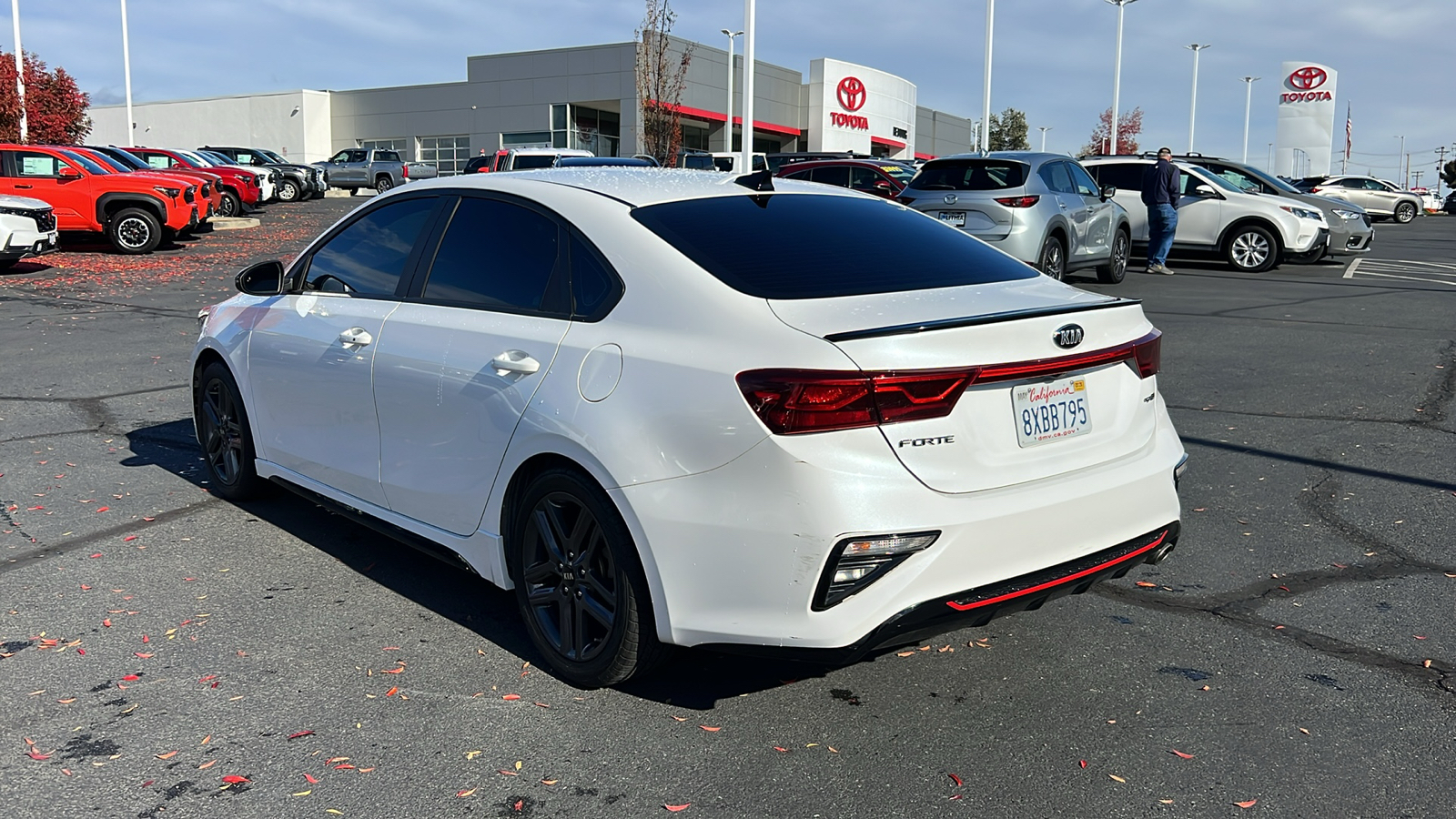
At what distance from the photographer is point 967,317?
3391 mm

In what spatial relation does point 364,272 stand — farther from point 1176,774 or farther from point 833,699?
point 1176,774

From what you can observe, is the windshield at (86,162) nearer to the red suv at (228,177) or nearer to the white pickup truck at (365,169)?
the red suv at (228,177)

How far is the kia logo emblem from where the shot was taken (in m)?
3.46

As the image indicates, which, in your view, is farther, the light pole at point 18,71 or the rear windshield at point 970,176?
the light pole at point 18,71

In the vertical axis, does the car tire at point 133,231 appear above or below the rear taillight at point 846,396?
above

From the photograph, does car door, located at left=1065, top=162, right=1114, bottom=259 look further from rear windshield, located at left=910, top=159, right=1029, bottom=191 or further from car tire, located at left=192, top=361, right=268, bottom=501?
car tire, located at left=192, top=361, right=268, bottom=501

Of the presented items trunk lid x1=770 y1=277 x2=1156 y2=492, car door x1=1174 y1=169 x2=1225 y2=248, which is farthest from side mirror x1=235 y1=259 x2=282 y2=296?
car door x1=1174 y1=169 x2=1225 y2=248

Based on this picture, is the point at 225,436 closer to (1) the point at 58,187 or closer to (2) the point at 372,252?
(2) the point at 372,252

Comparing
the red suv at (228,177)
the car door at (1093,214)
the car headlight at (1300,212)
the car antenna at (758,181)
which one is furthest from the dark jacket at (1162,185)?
the red suv at (228,177)

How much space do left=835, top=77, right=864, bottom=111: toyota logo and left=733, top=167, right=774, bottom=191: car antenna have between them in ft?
193

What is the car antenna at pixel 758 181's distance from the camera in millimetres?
4473

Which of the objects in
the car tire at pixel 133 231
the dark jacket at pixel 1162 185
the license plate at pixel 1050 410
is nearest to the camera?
the license plate at pixel 1050 410

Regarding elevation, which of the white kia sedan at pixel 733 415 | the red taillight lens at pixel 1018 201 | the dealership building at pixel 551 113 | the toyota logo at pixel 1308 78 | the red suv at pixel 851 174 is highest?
the toyota logo at pixel 1308 78

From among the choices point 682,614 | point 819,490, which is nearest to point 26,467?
point 682,614
